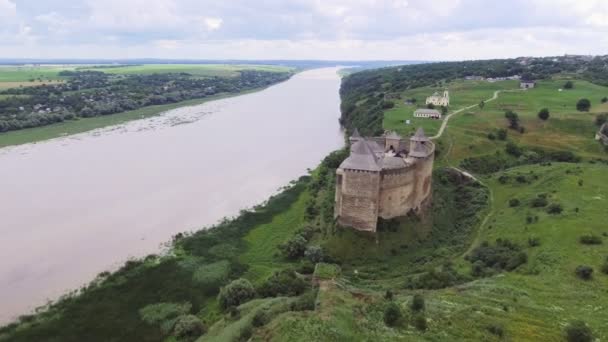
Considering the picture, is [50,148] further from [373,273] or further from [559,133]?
[559,133]

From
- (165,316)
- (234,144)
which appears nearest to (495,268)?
(165,316)

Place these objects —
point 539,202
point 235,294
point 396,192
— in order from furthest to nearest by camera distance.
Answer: point 539,202 < point 396,192 < point 235,294

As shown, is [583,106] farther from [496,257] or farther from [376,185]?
[376,185]

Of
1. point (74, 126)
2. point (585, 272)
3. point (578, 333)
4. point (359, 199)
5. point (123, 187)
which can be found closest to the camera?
point (578, 333)

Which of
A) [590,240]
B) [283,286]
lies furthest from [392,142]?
[283,286]

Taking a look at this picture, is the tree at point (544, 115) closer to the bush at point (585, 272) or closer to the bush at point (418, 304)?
the bush at point (585, 272)

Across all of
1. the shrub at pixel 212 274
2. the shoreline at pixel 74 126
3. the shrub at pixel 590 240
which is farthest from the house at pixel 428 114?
the shoreline at pixel 74 126
